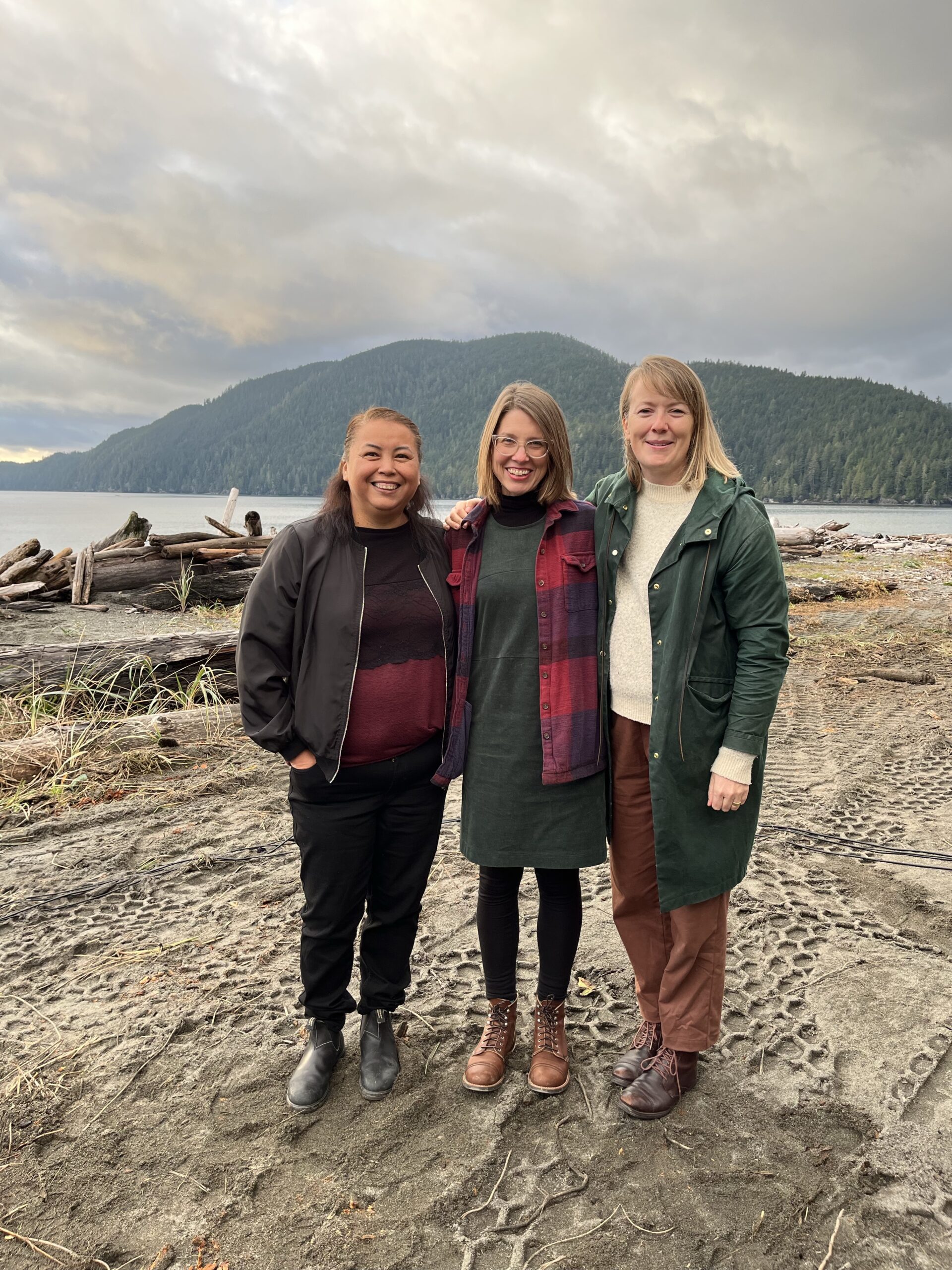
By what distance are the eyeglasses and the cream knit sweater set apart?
0.35m

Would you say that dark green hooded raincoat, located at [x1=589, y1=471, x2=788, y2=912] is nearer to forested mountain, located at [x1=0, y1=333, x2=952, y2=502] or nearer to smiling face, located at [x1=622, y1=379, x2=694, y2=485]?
smiling face, located at [x1=622, y1=379, x2=694, y2=485]

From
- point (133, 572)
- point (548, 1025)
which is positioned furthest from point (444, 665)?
point (133, 572)

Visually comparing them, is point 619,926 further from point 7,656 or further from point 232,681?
point 7,656

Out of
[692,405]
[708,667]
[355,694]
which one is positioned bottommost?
[355,694]

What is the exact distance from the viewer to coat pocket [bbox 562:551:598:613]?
2371mm

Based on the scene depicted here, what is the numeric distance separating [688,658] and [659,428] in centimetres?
69

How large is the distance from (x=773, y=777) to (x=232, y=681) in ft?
16.4

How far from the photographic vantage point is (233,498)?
17266mm

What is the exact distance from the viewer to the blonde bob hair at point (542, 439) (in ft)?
7.71

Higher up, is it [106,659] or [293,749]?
[293,749]

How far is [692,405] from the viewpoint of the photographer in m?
2.27

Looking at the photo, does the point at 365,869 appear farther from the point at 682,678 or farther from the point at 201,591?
the point at 201,591

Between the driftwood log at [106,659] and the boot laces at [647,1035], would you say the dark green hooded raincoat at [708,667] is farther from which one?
the driftwood log at [106,659]

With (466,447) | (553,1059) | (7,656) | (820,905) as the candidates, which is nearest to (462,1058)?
(553,1059)
